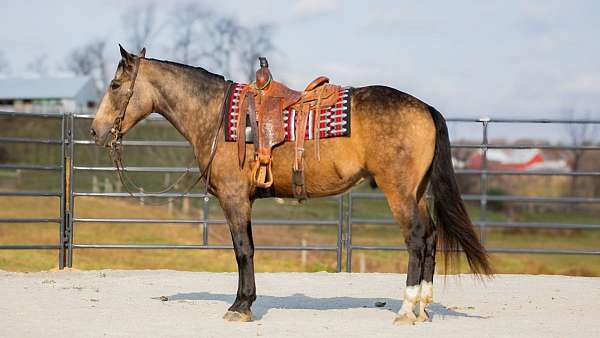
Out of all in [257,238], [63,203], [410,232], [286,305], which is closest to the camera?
[410,232]

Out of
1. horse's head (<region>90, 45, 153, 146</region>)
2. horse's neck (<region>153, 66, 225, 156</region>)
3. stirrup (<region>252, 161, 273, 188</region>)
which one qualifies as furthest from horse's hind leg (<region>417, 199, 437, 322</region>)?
horse's head (<region>90, 45, 153, 146</region>)

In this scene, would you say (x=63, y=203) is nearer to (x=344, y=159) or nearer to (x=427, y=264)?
(x=344, y=159)

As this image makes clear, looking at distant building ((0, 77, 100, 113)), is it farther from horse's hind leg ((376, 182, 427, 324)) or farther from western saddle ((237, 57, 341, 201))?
horse's hind leg ((376, 182, 427, 324))

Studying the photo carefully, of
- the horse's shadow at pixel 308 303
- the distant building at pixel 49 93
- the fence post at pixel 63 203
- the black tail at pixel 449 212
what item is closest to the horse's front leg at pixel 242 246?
the horse's shadow at pixel 308 303

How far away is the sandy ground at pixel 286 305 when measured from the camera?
4.99 meters

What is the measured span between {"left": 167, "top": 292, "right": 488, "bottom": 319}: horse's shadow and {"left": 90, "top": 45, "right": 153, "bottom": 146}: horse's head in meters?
1.54

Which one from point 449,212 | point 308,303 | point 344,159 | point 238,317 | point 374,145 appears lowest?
point 308,303

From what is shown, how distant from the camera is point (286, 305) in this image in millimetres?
6141

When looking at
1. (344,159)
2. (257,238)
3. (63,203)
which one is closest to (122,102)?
(344,159)

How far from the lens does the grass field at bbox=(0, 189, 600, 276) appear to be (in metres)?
12.8

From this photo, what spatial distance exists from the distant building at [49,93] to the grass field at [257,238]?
24.5 metres

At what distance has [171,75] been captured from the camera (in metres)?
5.69

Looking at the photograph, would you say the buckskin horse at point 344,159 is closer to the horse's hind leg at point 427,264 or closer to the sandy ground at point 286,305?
the horse's hind leg at point 427,264

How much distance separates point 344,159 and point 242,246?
96 cm
